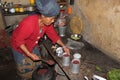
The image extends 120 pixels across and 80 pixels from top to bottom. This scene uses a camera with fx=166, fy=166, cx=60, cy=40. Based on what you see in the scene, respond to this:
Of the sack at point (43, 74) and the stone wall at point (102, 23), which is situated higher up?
the stone wall at point (102, 23)

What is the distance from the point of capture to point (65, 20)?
3100mm

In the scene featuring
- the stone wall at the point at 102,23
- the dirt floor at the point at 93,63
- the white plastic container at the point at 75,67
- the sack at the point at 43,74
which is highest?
the stone wall at the point at 102,23

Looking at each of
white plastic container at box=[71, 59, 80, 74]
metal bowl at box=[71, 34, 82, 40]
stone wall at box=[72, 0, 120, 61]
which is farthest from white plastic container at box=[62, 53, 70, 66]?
metal bowl at box=[71, 34, 82, 40]

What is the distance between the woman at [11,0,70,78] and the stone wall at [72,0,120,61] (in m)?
0.58

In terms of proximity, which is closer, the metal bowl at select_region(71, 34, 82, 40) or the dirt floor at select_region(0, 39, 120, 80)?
the dirt floor at select_region(0, 39, 120, 80)

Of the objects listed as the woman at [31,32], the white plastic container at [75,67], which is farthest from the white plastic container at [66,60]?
the woman at [31,32]

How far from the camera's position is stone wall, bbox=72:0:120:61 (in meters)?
2.17

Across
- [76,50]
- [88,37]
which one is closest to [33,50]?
[76,50]

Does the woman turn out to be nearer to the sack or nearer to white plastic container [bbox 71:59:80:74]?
the sack

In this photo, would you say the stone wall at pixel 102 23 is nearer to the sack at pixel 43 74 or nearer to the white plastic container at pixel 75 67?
the white plastic container at pixel 75 67

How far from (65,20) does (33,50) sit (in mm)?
945

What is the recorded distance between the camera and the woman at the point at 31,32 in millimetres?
1871

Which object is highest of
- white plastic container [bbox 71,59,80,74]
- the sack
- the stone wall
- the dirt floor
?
the stone wall

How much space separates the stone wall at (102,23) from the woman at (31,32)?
0.58 meters
